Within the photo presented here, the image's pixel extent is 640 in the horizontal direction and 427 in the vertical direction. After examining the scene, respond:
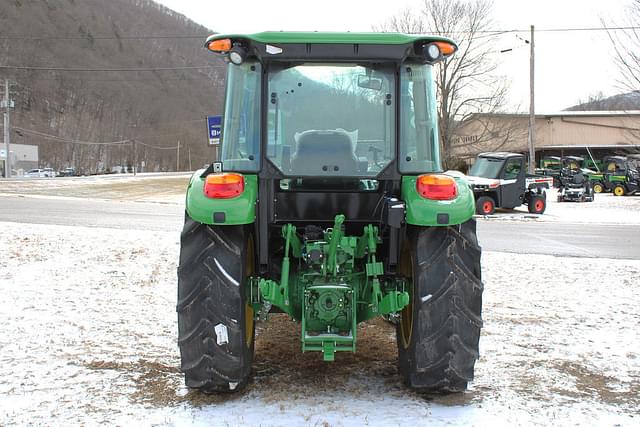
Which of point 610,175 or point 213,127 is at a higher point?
point 213,127

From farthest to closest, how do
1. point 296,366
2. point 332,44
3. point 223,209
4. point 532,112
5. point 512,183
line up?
point 532,112 → point 512,183 → point 296,366 → point 332,44 → point 223,209

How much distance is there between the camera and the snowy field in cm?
404

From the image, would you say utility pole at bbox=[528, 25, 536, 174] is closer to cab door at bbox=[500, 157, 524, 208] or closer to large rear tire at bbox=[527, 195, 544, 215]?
large rear tire at bbox=[527, 195, 544, 215]

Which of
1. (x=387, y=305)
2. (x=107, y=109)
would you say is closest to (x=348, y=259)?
(x=387, y=305)

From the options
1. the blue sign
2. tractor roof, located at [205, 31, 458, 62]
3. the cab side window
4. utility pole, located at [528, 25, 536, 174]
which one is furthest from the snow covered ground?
utility pole, located at [528, 25, 536, 174]

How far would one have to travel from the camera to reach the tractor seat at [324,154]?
14.5 feet

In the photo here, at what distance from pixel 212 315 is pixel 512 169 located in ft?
64.7

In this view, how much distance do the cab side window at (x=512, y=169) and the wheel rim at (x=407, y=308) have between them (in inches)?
719

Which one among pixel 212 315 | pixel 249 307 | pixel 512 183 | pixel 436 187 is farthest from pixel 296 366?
pixel 512 183

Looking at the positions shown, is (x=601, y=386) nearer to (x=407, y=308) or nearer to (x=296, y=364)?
(x=407, y=308)

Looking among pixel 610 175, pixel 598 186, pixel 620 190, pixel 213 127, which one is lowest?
pixel 620 190

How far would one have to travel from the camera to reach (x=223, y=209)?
410 cm

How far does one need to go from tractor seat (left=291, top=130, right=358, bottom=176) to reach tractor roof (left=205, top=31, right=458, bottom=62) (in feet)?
1.78

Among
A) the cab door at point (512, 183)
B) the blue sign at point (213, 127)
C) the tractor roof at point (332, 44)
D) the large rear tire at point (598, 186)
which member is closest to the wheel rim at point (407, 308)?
the tractor roof at point (332, 44)
